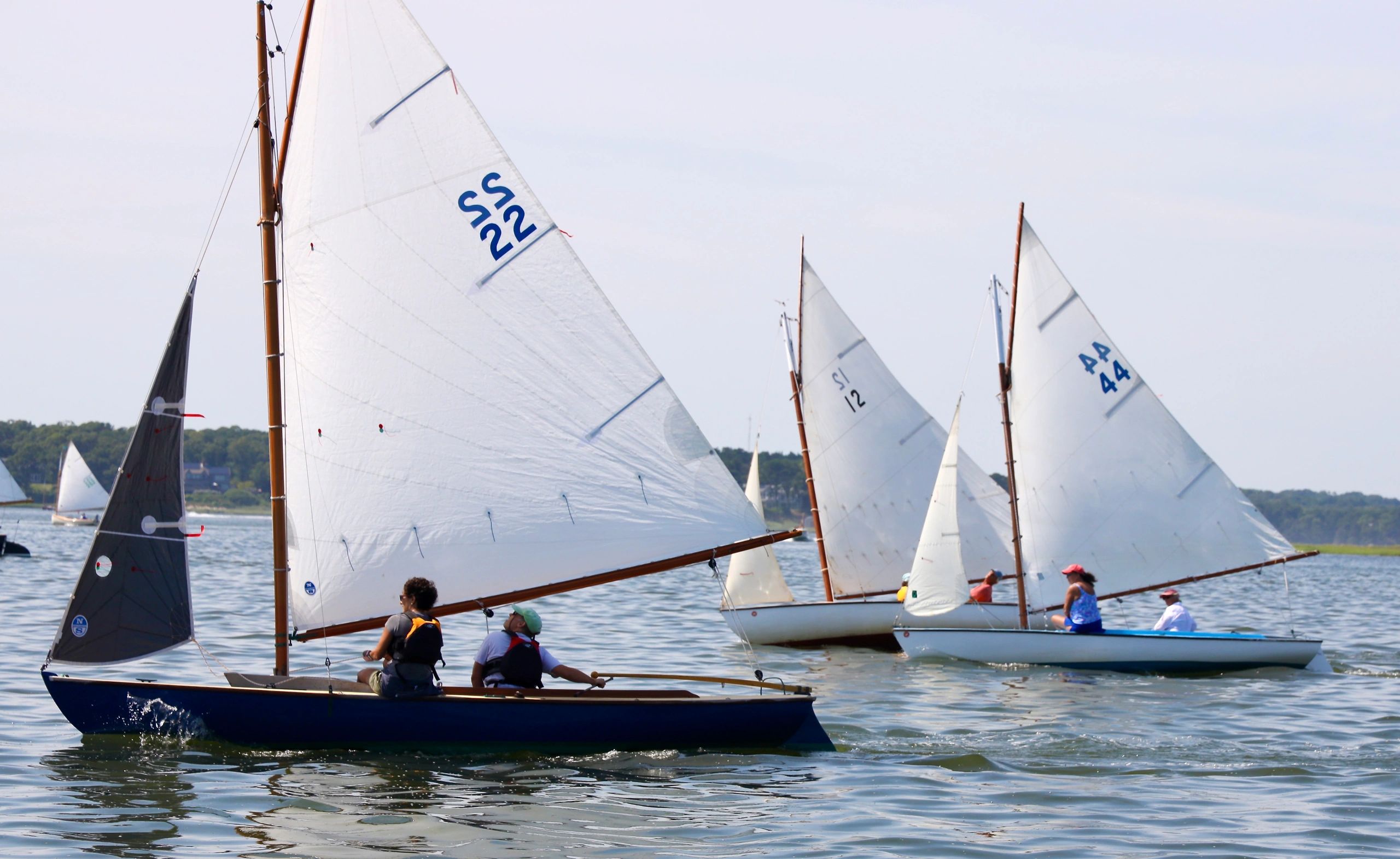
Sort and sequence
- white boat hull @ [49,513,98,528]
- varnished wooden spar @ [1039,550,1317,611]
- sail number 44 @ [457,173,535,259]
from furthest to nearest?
white boat hull @ [49,513,98,528], varnished wooden spar @ [1039,550,1317,611], sail number 44 @ [457,173,535,259]

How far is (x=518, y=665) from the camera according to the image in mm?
12391

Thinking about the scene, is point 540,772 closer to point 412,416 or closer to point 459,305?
point 412,416

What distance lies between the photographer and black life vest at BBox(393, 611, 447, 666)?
11781mm

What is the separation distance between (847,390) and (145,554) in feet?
50.3

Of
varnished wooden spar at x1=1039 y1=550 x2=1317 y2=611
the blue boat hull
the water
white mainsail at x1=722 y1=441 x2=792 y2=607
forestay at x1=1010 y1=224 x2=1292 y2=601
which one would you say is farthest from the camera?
white mainsail at x1=722 y1=441 x2=792 y2=607

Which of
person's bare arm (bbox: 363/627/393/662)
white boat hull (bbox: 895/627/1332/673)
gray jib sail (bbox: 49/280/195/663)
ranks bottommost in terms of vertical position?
white boat hull (bbox: 895/627/1332/673)

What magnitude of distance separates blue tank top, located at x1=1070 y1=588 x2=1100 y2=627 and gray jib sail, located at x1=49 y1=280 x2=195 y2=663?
41.9ft

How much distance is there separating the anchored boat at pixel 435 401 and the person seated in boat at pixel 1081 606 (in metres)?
8.76

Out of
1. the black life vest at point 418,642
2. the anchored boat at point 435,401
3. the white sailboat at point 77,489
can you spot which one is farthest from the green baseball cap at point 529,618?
the white sailboat at point 77,489

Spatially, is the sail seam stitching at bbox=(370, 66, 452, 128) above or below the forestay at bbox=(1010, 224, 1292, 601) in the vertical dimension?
above

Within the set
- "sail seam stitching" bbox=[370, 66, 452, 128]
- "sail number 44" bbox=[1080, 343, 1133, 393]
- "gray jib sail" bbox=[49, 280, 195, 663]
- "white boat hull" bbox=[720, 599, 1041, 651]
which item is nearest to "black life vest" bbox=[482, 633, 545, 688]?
"gray jib sail" bbox=[49, 280, 195, 663]

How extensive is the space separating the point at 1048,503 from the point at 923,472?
11.2 feet

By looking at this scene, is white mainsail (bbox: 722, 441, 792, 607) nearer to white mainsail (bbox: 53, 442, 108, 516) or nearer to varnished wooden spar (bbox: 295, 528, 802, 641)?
varnished wooden spar (bbox: 295, 528, 802, 641)

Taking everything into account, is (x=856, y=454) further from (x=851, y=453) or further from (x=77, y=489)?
(x=77, y=489)
